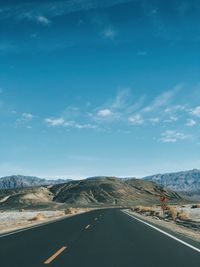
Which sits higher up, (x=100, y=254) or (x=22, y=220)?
(x=22, y=220)

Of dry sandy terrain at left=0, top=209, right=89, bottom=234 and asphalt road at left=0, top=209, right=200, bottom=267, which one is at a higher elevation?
dry sandy terrain at left=0, top=209, right=89, bottom=234

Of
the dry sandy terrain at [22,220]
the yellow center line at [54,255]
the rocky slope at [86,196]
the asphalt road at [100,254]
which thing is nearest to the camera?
the asphalt road at [100,254]

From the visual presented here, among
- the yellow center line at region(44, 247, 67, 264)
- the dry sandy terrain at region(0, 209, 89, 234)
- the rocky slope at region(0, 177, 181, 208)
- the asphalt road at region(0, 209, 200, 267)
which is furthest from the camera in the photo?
the rocky slope at region(0, 177, 181, 208)

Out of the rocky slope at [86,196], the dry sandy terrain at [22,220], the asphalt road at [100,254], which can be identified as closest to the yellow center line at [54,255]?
the asphalt road at [100,254]

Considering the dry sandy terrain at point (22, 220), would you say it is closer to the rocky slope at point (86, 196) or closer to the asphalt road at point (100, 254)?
the asphalt road at point (100, 254)

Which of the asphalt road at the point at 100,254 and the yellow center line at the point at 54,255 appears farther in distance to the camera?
the yellow center line at the point at 54,255

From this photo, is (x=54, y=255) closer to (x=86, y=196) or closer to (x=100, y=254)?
(x=100, y=254)

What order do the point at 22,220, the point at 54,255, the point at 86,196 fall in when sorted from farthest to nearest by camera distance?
1. the point at 86,196
2. the point at 22,220
3. the point at 54,255

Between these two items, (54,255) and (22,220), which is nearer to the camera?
(54,255)

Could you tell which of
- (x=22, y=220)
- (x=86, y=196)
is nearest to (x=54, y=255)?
(x=22, y=220)

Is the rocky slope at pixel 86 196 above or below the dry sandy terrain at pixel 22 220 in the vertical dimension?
above

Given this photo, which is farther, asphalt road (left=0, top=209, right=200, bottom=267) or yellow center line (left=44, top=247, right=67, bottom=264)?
yellow center line (left=44, top=247, right=67, bottom=264)

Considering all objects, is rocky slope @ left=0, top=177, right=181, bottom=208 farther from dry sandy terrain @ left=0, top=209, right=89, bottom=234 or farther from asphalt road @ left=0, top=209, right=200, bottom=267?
asphalt road @ left=0, top=209, right=200, bottom=267

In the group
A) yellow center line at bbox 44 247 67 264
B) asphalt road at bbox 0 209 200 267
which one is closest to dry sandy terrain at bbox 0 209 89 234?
asphalt road at bbox 0 209 200 267
